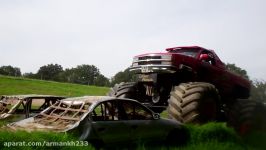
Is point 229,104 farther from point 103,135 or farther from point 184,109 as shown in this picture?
point 103,135

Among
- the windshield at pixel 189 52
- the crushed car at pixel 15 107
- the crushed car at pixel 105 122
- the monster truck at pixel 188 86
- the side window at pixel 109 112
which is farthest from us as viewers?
the windshield at pixel 189 52

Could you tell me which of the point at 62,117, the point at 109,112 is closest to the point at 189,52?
the point at 109,112

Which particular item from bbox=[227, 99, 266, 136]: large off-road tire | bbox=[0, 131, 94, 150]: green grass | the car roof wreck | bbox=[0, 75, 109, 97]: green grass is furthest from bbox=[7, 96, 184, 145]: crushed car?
bbox=[0, 75, 109, 97]: green grass

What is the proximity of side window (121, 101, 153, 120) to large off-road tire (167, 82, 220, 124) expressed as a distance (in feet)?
3.38

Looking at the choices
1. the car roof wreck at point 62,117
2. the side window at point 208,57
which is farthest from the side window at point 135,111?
the side window at point 208,57

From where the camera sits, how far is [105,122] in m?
8.18

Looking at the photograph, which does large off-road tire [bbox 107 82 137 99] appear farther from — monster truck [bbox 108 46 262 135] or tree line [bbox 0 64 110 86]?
tree line [bbox 0 64 110 86]

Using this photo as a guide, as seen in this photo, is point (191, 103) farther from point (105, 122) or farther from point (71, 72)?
point (71, 72)

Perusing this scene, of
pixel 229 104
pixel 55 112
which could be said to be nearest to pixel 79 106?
pixel 55 112

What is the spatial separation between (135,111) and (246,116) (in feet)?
15.0

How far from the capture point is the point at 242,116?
12.5m

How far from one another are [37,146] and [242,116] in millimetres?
7670

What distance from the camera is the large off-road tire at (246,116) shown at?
12445 millimetres

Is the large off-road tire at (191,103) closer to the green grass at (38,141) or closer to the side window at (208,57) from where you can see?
the side window at (208,57)
